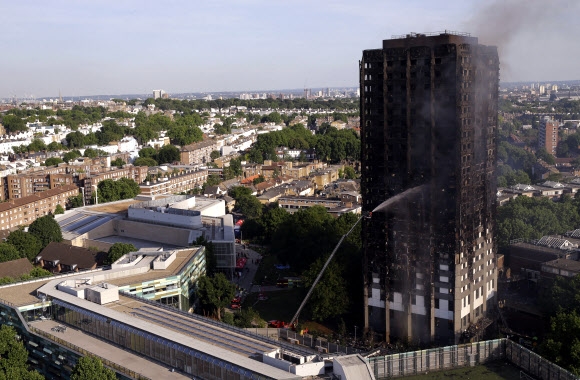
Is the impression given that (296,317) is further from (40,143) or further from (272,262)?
(40,143)

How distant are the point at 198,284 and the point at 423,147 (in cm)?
822

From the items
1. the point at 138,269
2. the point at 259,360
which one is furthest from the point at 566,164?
the point at 259,360

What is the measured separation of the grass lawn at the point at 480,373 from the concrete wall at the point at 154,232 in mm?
13264

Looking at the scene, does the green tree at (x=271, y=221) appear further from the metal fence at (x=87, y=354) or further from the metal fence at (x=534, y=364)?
the metal fence at (x=534, y=364)

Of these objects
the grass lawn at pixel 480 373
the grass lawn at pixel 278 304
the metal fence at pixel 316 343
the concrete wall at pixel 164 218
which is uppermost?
the concrete wall at pixel 164 218

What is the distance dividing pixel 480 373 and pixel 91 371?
8378mm

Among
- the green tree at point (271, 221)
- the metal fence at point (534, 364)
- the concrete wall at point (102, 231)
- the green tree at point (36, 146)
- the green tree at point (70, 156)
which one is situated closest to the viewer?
the metal fence at point (534, 364)

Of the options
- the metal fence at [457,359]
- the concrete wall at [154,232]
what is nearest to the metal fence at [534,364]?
the metal fence at [457,359]

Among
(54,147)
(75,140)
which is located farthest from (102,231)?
(75,140)

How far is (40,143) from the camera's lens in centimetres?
5644

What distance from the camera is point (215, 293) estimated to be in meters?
19.7

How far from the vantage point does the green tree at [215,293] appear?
1961cm

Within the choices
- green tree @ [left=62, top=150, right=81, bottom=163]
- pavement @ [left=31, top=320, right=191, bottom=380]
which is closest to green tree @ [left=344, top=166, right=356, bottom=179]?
green tree @ [left=62, top=150, right=81, bottom=163]

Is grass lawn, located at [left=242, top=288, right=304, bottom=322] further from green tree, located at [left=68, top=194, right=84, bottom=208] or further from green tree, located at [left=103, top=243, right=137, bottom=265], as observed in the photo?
green tree, located at [left=68, top=194, right=84, bottom=208]
